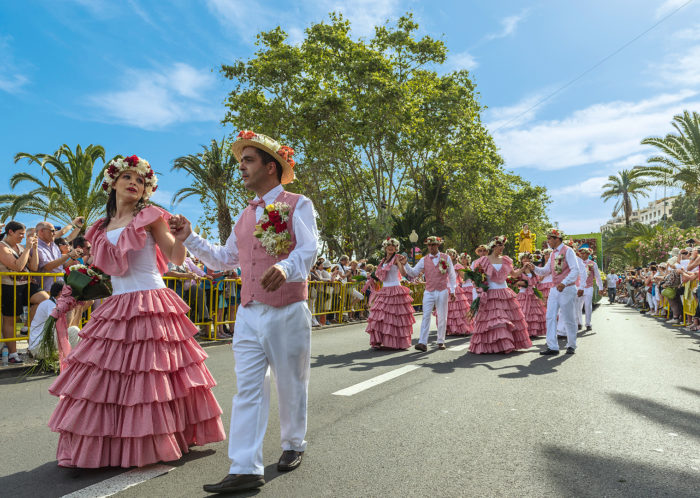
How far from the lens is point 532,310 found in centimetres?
1270

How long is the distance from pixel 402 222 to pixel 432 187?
189 inches

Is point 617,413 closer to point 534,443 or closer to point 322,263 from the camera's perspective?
point 534,443

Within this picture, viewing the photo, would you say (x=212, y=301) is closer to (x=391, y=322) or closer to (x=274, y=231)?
(x=391, y=322)

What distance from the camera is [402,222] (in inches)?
1203

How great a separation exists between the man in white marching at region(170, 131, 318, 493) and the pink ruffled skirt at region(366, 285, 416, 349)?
6.42 meters

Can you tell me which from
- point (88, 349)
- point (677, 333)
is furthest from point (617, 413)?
point (677, 333)

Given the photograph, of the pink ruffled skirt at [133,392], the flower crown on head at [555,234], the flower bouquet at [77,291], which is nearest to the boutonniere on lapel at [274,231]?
the pink ruffled skirt at [133,392]

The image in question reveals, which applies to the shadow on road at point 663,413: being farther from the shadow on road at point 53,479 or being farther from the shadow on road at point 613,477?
the shadow on road at point 53,479

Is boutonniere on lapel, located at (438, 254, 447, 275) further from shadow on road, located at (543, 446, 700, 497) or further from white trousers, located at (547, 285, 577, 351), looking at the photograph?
shadow on road, located at (543, 446, 700, 497)

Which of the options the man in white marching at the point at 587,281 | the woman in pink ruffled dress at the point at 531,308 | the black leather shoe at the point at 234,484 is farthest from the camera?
the man in white marching at the point at 587,281

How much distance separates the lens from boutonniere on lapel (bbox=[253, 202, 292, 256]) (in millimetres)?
3246

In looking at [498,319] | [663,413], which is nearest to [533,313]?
[498,319]

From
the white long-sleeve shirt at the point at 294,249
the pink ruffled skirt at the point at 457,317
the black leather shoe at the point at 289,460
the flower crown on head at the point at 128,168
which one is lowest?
the black leather shoe at the point at 289,460

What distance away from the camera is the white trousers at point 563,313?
9.41 metres
